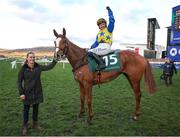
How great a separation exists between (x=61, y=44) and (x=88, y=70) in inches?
34.5

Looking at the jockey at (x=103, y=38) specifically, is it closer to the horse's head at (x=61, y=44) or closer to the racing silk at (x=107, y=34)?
the racing silk at (x=107, y=34)

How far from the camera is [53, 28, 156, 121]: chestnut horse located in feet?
19.3

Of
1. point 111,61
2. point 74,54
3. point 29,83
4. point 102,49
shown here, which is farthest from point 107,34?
point 29,83

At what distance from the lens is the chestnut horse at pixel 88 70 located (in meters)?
5.89

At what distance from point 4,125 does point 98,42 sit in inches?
114

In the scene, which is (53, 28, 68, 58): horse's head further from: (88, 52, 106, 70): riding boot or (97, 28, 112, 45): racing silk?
(97, 28, 112, 45): racing silk

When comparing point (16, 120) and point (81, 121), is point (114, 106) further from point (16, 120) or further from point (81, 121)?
point (16, 120)

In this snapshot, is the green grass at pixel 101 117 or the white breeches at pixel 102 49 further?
the white breeches at pixel 102 49

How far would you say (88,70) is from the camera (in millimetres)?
5977

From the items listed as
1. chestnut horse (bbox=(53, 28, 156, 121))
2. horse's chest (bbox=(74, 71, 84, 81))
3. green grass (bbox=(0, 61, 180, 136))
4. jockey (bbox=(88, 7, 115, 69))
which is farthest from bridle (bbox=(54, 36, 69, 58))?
green grass (bbox=(0, 61, 180, 136))

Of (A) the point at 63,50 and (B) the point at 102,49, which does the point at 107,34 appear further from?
(A) the point at 63,50

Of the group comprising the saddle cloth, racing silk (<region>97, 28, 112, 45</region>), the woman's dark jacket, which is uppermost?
racing silk (<region>97, 28, 112, 45</region>)

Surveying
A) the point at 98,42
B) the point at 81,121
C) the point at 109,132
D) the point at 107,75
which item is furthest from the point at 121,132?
the point at 98,42

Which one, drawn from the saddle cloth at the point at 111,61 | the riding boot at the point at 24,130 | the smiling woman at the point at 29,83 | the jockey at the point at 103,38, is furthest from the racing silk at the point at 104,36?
the riding boot at the point at 24,130
